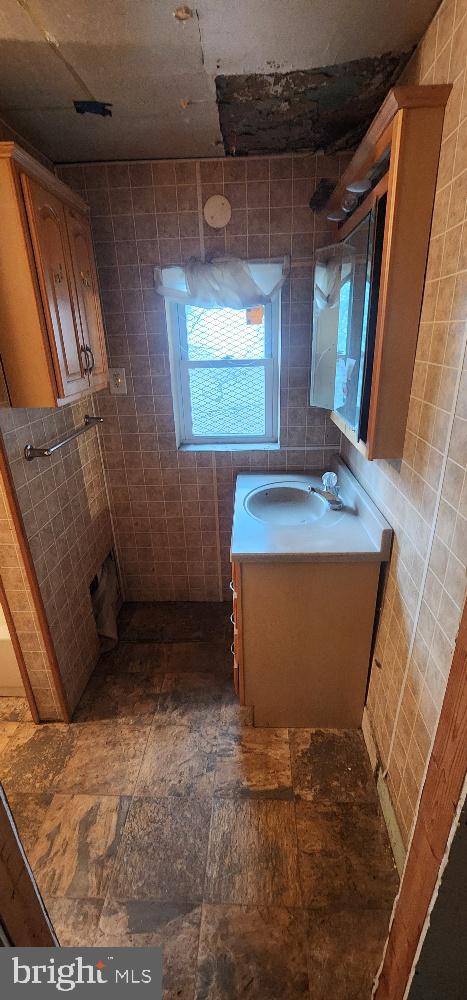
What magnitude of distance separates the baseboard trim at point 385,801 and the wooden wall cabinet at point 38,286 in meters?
1.66

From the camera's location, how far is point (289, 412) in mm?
2158

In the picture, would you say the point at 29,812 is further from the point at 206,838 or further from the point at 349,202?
the point at 349,202

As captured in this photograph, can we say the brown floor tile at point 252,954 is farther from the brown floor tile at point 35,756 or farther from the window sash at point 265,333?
the window sash at point 265,333

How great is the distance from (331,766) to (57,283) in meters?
1.99

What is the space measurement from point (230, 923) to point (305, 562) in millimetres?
1033

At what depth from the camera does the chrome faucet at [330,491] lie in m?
1.80

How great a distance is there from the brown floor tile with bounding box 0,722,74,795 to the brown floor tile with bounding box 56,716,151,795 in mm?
31

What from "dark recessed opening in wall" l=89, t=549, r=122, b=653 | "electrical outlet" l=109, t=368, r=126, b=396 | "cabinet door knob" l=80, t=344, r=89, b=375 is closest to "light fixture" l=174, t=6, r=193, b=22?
"cabinet door knob" l=80, t=344, r=89, b=375

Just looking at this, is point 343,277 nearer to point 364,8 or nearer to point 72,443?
point 364,8

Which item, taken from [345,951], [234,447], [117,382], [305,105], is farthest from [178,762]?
[305,105]

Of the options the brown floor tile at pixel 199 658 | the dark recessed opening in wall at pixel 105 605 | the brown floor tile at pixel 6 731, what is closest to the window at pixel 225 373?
the dark recessed opening in wall at pixel 105 605

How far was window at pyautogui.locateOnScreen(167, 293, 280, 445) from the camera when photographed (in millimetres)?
2127

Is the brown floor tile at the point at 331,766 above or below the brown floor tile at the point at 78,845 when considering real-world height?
below

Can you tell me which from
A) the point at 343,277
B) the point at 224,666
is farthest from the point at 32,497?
the point at 343,277
